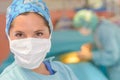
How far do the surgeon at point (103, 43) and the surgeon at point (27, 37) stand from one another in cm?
122

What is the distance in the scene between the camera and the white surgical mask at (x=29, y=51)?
35.0 inches

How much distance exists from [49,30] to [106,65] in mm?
1330

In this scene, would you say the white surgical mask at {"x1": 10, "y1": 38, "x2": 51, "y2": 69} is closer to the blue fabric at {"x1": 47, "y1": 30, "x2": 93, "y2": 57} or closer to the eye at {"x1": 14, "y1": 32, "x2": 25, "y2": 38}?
the eye at {"x1": 14, "y1": 32, "x2": 25, "y2": 38}

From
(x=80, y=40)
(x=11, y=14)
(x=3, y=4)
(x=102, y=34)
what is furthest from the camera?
(x=80, y=40)

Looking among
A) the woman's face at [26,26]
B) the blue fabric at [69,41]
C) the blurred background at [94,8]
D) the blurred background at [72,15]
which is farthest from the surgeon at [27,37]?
the blurred background at [94,8]

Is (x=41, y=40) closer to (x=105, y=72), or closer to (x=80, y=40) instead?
(x=105, y=72)

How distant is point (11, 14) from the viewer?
0.89 m

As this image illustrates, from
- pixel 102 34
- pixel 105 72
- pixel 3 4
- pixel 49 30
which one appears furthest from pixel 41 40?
pixel 105 72

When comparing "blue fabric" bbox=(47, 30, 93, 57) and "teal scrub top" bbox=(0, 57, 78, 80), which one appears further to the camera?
"blue fabric" bbox=(47, 30, 93, 57)

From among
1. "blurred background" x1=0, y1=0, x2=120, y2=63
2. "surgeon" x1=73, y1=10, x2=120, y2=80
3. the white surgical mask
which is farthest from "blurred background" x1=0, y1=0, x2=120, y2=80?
the white surgical mask

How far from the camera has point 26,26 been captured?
882mm

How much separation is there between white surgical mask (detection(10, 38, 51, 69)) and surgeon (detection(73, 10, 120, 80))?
1.22 metres

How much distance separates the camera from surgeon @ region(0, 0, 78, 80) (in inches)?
34.9

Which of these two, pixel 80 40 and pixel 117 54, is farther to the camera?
pixel 80 40
